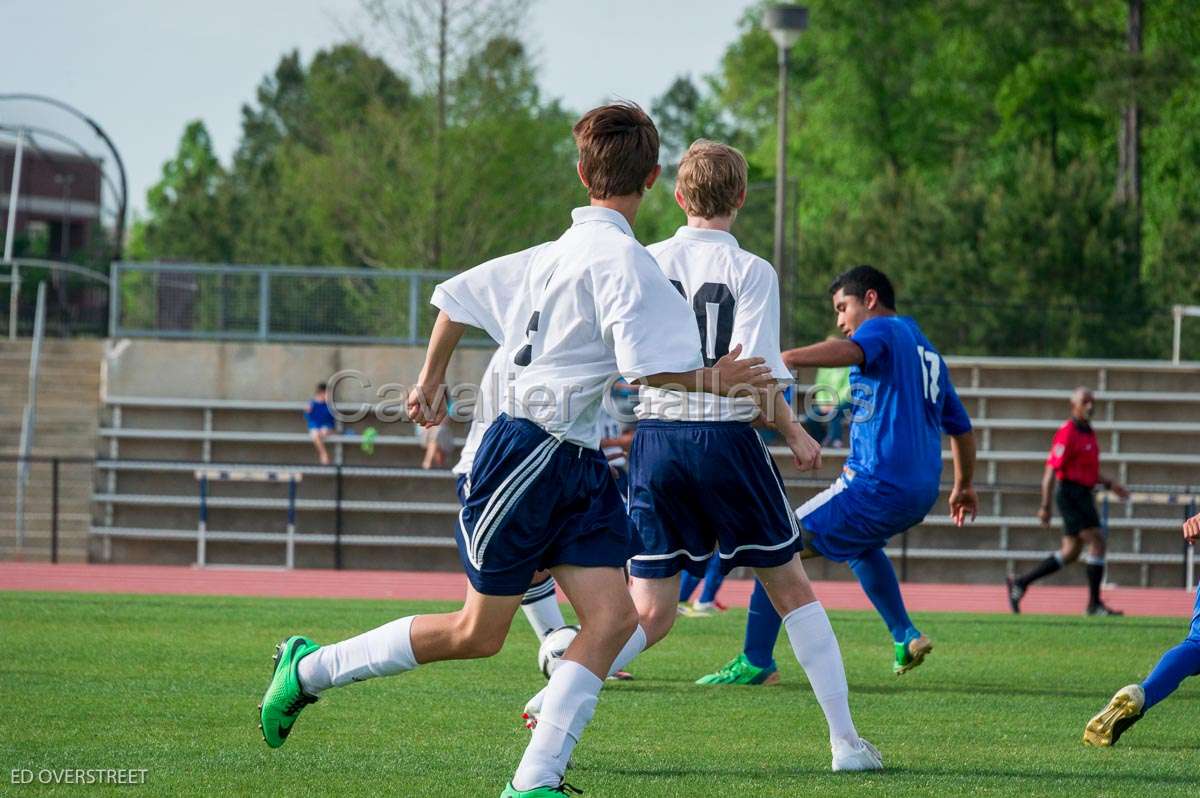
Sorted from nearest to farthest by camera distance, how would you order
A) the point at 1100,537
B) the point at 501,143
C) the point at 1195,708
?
the point at 1195,708 → the point at 1100,537 → the point at 501,143

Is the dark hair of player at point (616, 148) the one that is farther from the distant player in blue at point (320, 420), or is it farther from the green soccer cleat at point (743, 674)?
the distant player in blue at point (320, 420)

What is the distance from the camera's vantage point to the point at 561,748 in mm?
4164

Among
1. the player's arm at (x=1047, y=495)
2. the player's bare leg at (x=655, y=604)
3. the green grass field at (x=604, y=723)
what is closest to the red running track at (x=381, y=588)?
the player's arm at (x=1047, y=495)

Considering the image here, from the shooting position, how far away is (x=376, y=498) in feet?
67.8

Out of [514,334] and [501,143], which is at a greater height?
[501,143]

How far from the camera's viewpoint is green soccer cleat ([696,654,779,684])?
7.41m

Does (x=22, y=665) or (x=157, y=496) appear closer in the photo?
(x=22, y=665)

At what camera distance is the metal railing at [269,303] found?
21.0 metres

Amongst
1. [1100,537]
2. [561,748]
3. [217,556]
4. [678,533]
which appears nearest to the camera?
[561,748]

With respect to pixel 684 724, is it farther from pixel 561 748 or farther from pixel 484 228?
pixel 484 228

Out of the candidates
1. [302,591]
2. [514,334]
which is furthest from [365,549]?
[514,334]

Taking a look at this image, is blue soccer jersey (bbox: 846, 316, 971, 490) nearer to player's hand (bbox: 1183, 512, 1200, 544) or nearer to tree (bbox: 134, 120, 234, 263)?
player's hand (bbox: 1183, 512, 1200, 544)

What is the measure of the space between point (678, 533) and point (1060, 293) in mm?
23737

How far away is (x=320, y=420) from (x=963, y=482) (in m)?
14.1
